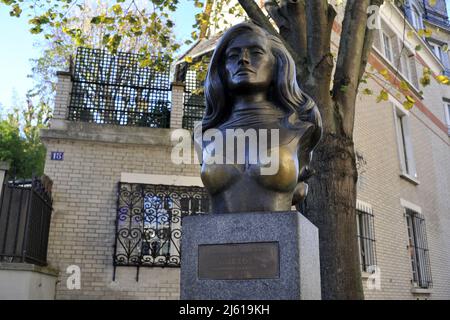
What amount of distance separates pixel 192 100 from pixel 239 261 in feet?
22.6

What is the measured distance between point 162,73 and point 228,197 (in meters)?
6.72

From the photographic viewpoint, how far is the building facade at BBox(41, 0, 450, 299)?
24.4ft

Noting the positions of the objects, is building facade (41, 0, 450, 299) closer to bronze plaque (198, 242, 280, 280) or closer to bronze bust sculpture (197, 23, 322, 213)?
bronze bust sculpture (197, 23, 322, 213)

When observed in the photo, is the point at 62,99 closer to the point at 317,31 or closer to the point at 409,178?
the point at 317,31

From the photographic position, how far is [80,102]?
28.5 ft

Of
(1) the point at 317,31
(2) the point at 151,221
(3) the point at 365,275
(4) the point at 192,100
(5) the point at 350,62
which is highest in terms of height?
(4) the point at 192,100

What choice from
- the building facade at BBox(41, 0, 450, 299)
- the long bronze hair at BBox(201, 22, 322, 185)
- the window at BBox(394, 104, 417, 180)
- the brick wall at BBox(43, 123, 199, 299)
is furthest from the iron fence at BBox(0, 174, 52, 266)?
the window at BBox(394, 104, 417, 180)

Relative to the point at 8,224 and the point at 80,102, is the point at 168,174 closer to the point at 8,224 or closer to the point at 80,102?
the point at 80,102

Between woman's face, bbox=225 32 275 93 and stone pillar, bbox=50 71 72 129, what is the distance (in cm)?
564

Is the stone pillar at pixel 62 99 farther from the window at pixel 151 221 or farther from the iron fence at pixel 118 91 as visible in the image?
the window at pixel 151 221

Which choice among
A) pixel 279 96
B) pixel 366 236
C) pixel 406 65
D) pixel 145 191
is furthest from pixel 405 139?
pixel 279 96

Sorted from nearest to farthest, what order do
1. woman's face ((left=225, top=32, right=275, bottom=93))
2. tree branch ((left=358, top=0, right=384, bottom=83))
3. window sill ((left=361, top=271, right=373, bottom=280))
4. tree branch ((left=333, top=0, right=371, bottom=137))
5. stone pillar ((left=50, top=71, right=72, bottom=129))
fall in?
woman's face ((left=225, top=32, right=275, bottom=93)) < tree branch ((left=333, top=0, right=371, bottom=137)) < tree branch ((left=358, top=0, right=384, bottom=83)) < stone pillar ((left=50, top=71, right=72, bottom=129)) < window sill ((left=361, top=271, right=373, bottom=280))

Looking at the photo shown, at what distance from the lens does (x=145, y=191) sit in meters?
7.96
